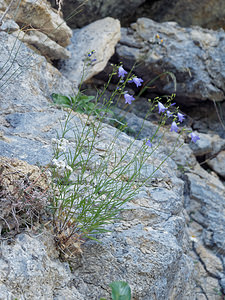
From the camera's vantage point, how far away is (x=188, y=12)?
631cm

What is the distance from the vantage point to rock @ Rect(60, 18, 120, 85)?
4715 mm

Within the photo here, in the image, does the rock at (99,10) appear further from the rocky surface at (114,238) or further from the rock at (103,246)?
the rock at (103,246)

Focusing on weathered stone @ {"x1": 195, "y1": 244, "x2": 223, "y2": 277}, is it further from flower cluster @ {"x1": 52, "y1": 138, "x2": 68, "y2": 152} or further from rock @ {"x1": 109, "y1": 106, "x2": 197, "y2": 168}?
flower cluster @ {"x1": 52, "y1": 138, "x2": 68, "y2": 152}

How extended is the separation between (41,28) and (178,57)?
7.16 feet

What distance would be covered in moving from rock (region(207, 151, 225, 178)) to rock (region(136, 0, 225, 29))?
246cm

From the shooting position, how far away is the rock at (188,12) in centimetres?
621

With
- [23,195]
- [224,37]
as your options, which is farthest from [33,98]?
[224,37]

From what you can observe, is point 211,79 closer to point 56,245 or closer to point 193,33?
point 193,33

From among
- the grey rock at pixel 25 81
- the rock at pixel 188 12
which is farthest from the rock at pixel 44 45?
the rock at pixel 188 12

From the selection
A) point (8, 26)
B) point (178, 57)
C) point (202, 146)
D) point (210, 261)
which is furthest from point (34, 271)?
point (178, 57)

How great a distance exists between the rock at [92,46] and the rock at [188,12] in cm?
140

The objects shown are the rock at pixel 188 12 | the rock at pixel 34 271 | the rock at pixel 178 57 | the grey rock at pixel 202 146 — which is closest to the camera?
the rock at pixel 34 271

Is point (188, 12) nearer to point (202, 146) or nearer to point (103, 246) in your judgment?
point (202, 146)

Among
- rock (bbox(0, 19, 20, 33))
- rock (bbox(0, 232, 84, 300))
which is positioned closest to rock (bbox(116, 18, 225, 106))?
rock (bbox(0, 19, 20, 33))
